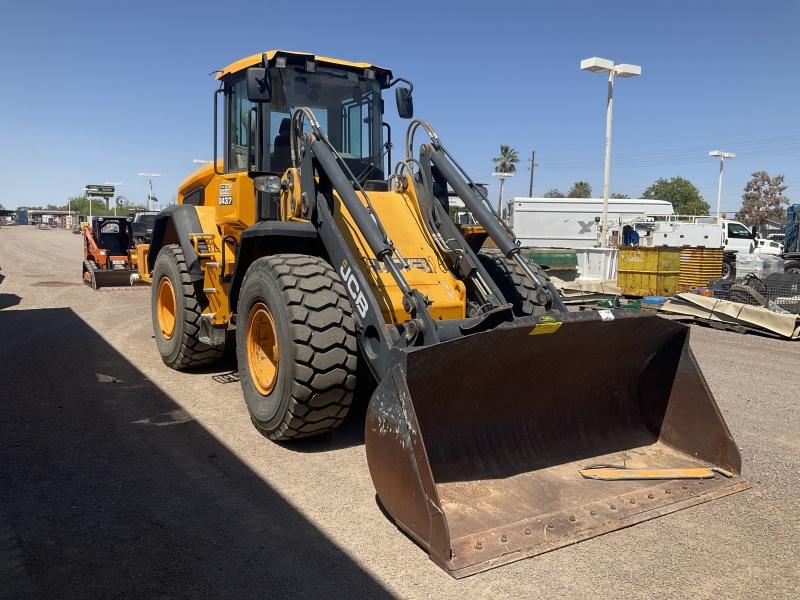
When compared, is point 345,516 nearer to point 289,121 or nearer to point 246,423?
point 246,423

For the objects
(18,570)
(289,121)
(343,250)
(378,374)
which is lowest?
(18,570)

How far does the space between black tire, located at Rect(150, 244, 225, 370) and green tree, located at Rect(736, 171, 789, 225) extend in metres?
55.8

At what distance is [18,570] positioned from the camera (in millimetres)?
3084

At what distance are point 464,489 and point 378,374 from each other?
2.79 feet

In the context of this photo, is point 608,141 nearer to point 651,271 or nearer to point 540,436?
point 651,271

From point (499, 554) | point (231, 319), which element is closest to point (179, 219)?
point (231, 319)

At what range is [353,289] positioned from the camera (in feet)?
14.2

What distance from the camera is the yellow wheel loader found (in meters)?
3.51

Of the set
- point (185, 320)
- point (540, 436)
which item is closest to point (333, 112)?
point (185, 320)

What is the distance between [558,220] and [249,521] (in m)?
21.8

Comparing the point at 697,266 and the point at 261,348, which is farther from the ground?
the point at 697,266

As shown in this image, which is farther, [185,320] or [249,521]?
[185,320]

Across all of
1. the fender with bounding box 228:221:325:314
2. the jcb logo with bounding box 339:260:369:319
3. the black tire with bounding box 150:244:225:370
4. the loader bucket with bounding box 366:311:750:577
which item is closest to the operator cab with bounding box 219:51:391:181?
the fender with bounding box 228:221:325:314

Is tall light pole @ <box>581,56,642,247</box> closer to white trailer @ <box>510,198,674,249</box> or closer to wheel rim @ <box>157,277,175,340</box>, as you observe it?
white trailer @ <box>510,198,674,249</box>
